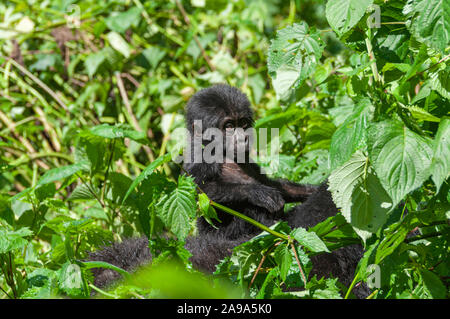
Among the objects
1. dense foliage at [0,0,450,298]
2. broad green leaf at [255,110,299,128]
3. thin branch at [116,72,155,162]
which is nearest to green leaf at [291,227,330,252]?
dense foliage at [0,0,450,298]

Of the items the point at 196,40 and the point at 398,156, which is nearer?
the point at 398,156

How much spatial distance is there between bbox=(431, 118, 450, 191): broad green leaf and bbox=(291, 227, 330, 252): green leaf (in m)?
0.38

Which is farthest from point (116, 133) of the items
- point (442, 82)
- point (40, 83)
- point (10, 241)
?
point (40, 83)

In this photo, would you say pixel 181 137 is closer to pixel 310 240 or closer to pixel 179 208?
pixel 179 208

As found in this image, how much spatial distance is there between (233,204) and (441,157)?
5.05 feet

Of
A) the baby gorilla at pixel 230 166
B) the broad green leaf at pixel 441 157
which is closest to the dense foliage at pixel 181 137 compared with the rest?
the broad green leaf at pixel 441 157

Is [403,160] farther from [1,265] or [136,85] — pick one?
[136,85]

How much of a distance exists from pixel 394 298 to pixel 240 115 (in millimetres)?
1673

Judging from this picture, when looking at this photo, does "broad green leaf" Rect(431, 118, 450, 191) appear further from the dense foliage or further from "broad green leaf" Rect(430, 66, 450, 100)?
"broad green leaf" Rect(430, 66, 450, 100)

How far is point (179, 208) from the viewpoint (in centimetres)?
159

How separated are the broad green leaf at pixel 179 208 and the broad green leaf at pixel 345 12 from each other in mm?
609

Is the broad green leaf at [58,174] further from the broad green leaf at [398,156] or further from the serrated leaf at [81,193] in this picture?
the broad green leaf at [398,156]

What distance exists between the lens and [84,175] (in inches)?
110
